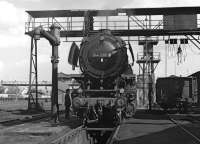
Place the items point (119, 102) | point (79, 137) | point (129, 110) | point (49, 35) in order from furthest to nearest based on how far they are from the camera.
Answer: point (49, 35) → point (129, 110) → point (119, 102) → point (79, 137)

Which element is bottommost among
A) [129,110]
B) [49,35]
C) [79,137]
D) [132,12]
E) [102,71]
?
[79,137]

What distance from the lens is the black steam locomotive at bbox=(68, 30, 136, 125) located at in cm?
1428

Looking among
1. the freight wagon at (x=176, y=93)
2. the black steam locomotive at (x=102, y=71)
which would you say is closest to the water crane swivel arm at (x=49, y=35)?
the black steam locomotive at (x=102, y=71)

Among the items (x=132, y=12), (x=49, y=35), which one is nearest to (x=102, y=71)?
(x=49, y=35)

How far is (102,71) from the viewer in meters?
14.8

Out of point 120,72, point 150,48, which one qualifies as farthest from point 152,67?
point 120,72

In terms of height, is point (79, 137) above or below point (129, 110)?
below

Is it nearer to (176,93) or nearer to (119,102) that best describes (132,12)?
(176,93)

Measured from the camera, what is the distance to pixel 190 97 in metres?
26.5

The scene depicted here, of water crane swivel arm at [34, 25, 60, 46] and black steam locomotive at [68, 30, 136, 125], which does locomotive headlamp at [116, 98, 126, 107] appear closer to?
black steam locomotive at [68, 30, 136, 125]

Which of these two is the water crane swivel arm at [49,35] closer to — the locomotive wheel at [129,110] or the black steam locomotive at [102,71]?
the black steam locomotive at [102,71]

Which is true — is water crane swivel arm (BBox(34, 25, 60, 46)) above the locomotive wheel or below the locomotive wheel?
above

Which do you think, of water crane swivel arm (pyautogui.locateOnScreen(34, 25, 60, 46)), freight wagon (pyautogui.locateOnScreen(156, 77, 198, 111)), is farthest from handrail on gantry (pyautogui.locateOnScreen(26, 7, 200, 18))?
water crane swivel arm (pyautogui.locateOnScreen(34, 25, 60, 46))

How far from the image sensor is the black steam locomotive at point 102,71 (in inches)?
562
